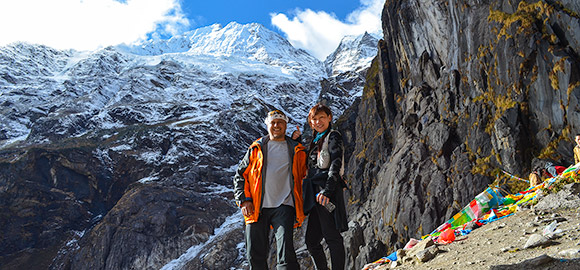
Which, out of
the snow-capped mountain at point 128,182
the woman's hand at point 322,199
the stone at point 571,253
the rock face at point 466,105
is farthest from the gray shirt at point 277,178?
the snow-capped mountain at point 128,182

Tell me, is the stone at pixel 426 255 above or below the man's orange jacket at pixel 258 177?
below

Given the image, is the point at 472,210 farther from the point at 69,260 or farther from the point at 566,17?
the point at 69,260

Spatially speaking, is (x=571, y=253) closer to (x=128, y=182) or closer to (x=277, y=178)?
(x=277, y=178)

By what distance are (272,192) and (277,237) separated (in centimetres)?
65

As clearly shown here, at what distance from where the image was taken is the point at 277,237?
5688 mm

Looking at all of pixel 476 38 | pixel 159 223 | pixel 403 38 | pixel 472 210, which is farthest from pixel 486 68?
pixel 159 223

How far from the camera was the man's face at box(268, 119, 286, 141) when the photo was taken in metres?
6.16

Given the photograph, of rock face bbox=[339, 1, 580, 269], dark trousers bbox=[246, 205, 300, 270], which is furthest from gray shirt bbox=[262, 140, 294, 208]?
rock face bbox=[339, 1, 580, 269]

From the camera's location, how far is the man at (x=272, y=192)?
5688mm

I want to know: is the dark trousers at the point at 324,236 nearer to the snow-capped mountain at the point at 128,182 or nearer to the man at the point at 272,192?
the man at the point at 272,192

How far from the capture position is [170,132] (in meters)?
157

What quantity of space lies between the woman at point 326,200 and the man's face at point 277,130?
605mm

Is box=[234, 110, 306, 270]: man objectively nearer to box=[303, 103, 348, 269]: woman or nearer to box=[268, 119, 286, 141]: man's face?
box=[268, 119, 286, 141]: man's face

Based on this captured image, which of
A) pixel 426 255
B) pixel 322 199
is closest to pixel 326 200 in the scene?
pixel 322 199
